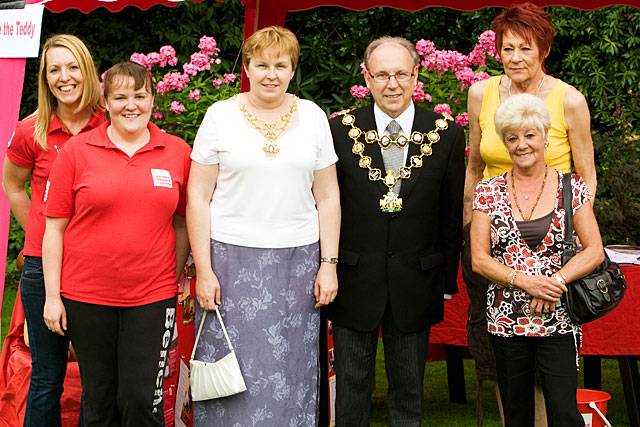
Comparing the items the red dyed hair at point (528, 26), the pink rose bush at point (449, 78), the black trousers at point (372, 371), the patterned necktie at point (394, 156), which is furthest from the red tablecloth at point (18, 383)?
the pink rose bush at point (449, 78)

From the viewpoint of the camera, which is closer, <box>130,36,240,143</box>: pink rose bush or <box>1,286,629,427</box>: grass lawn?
<box>1,286,629,427</box>: grass lawn

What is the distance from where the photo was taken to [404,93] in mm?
4246

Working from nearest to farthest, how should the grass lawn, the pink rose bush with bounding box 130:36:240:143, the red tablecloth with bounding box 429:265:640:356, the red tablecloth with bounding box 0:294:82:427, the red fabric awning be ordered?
the red tablecloth with bounding box 0:294:82:427 < the red tablecloth with bounding box 429:265:640:356 < the red fabric awning < the grass lawn < the pink rose bush with bounding box 130:36:240:143

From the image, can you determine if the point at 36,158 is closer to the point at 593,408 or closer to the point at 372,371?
the point at 372,371

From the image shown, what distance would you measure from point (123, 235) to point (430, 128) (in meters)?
1.20

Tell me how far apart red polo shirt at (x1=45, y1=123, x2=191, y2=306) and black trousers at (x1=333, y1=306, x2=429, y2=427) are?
732mm

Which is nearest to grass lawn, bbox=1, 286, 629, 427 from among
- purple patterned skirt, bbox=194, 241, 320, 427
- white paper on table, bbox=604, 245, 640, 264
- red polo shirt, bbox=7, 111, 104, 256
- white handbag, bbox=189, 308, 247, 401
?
white paper on table, bbox=604, 245, 640, 264

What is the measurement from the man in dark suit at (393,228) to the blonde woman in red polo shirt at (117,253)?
0.65 m

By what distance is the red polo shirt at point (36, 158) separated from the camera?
169 inches

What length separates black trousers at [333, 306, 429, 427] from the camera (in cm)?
431

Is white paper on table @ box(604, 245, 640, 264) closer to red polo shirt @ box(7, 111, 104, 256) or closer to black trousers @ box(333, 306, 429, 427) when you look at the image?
black trousers @ box(333, 306, 429, 427)

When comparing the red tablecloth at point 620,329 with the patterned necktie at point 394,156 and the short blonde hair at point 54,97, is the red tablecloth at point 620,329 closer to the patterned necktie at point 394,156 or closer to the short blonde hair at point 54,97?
the patterned necktie at point 394,156

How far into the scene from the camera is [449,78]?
6.73m

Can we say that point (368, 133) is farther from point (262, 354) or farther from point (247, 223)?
point (262, 354)
